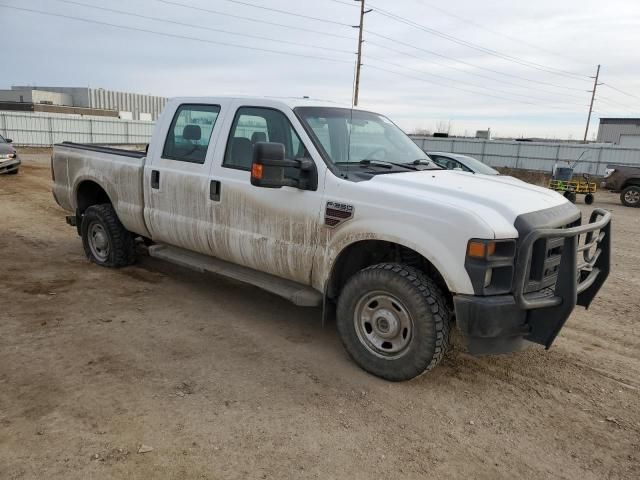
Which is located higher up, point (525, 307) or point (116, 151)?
point (116, 151)

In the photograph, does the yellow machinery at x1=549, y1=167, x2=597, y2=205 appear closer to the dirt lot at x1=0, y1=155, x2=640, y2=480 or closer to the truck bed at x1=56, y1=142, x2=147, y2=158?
the dirt lot at x1=0, y1=155, x2=640, y2=480

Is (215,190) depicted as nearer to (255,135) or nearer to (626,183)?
(255,135)

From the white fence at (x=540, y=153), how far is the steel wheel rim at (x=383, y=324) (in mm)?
23759

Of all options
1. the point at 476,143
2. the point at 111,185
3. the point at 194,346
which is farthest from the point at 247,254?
the point at 476,143

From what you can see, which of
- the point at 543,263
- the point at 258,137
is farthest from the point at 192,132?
the point at 543,263

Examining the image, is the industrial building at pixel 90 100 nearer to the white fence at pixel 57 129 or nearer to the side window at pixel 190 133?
the white fence at pixel 57 129

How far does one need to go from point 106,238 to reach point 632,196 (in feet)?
56.5

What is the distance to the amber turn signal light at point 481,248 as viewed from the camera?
3180 mm

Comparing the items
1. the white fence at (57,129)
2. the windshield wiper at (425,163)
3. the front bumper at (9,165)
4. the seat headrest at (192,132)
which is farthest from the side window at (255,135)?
the white fence at (57,129)

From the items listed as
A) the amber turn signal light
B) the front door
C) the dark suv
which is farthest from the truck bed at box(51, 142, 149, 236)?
the dark suv

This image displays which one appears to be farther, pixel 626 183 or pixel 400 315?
pixel 626 183

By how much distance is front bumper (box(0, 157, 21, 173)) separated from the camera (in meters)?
15.9

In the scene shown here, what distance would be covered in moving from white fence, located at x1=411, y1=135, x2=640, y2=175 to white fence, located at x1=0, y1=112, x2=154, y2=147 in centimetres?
2054

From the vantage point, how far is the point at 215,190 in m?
4.76
